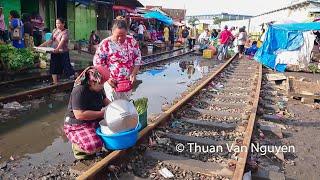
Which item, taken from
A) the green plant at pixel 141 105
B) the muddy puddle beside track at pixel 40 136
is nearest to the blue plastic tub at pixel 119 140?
the muddy puddle beside track at pixel 40 136

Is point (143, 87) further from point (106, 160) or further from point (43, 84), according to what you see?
point (106, 160)

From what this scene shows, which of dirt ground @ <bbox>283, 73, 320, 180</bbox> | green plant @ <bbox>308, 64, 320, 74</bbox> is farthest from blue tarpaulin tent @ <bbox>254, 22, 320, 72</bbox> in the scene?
dirt ground @ <bbox>283, 73, 320, 180</bbox>

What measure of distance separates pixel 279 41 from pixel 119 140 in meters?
14.0

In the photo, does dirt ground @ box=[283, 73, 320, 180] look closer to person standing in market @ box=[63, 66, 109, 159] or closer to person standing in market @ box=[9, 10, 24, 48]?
person standing in market @ box=[63, 66, 109, 159]

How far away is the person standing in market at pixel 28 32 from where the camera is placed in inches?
504

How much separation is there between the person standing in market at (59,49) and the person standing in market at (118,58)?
3968mm

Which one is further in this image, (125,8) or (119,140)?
(125,8)

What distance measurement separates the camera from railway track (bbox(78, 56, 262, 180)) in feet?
13.4

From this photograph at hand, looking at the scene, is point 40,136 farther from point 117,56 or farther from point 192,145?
point 192,145

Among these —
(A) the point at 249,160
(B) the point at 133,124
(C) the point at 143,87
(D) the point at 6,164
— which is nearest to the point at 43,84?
(C) the point at 143,87

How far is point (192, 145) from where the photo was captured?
16.8ft

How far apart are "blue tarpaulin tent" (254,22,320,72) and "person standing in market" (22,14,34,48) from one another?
1008 centimetres

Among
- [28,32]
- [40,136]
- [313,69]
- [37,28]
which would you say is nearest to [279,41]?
[313,69]

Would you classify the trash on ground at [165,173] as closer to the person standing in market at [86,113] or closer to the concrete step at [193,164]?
the concrete step at [193,164]
